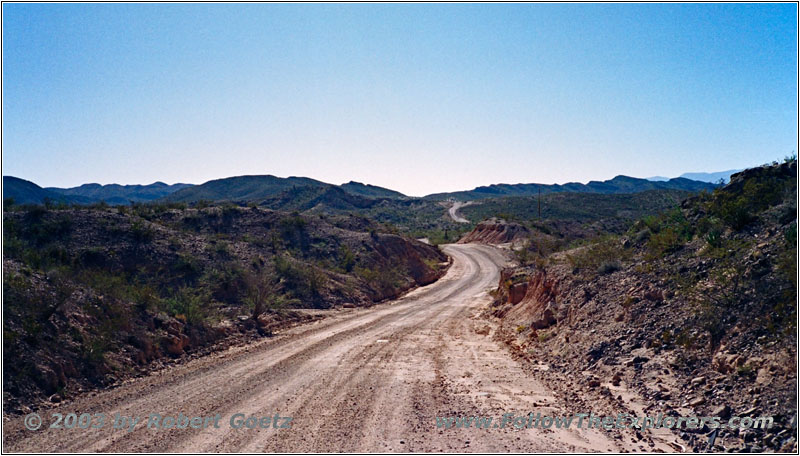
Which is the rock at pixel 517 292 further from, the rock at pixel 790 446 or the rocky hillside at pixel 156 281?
the rock at pixel 790 446

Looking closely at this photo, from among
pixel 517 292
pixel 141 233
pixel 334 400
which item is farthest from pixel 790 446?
pixel 141 233

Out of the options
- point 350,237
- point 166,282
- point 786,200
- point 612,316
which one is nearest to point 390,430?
point 612,316

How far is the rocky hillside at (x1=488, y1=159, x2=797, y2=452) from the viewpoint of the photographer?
745 cm

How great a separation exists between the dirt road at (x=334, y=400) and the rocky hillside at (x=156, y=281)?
0.99 m

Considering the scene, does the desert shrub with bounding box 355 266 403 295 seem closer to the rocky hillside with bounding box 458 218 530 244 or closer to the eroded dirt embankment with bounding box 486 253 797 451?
the eroded dirt embankment with bounding box 486 253 797 451

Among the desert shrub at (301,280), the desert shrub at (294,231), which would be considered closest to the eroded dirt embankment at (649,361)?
the desert shrub at (301,280)

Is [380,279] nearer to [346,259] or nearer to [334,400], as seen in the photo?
[346,259]

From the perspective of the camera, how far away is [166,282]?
2078 cm

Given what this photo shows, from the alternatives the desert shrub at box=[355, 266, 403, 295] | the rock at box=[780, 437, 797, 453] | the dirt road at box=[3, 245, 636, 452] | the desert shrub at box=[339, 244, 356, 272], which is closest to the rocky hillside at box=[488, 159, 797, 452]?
the rock at box=[780, 437, 797, 453]

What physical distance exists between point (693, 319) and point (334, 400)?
22.9ft

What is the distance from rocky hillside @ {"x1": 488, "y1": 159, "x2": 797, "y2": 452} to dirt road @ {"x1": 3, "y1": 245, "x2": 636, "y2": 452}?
1310 millimetres

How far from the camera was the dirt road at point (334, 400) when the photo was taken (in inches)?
284

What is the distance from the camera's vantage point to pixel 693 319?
32.7 feet

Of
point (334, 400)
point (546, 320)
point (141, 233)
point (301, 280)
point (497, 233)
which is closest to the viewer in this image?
point (334, 400)
